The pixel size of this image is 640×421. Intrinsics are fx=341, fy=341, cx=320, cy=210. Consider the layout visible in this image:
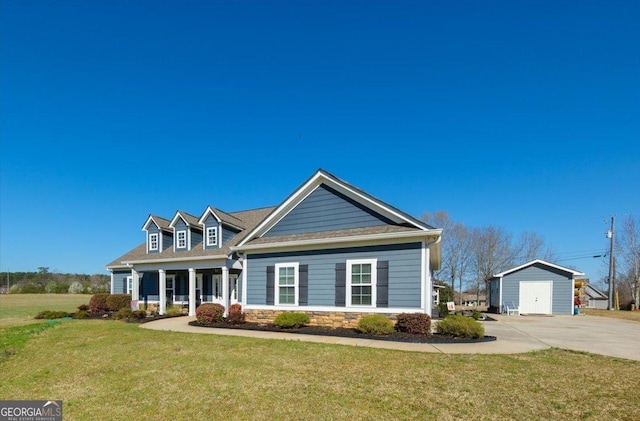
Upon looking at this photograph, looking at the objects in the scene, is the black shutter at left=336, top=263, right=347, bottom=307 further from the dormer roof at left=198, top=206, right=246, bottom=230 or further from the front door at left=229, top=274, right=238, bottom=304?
the dormer roof at left=198, top=206, right=246, bottom=230

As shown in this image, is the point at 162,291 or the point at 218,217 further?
the point at 162,291

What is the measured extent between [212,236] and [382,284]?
1084 centimetres

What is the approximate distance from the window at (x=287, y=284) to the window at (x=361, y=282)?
246cm

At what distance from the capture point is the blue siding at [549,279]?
2353cm

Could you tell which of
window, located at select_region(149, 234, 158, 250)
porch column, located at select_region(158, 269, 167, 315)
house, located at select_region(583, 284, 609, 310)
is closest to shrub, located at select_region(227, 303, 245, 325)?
porch column, located at select_region(158, 269, 167, 315)

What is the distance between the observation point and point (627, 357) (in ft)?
28.1

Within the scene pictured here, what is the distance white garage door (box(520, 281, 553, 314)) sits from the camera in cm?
2393

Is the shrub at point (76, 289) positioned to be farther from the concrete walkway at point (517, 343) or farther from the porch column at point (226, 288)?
the concrete walkway at point (517, 343)

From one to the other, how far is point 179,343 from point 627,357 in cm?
1213

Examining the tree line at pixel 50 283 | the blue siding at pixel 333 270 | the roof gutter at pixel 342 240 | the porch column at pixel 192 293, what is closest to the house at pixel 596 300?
the blue siding at pixel 333 270

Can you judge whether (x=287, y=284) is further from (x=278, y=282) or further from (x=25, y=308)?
(x=25, y=308)

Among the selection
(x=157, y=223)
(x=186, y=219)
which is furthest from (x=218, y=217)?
(x=157, y=223)

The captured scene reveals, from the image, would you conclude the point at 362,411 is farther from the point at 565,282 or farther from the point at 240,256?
the point at 565,282

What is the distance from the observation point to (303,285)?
1395 centimetres
